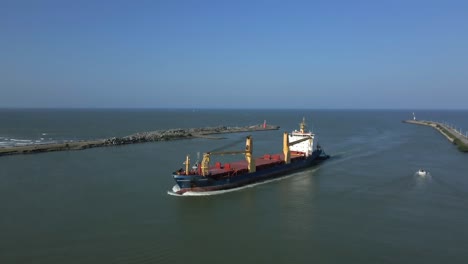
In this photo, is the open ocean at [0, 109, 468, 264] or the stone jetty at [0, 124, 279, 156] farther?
the stone jetty at [0, 124, 279, 156]

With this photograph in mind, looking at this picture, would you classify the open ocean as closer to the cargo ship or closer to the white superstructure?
the cargo ship

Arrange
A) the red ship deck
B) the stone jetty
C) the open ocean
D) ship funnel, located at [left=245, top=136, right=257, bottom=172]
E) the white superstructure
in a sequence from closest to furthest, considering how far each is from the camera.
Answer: the open ocean < the red ship deck < ship funnel, located at [left=245, top=136, right=257, bottom=172] < the white superstructure < the stone jetty

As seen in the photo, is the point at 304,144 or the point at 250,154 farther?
the point at 304,144

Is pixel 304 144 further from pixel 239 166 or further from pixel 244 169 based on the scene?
pixel 244 169

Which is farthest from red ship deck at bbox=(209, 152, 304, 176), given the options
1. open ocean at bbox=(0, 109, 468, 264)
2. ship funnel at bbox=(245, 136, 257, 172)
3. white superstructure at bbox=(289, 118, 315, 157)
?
open ocean at bbox=(0, 109, 468, 264)

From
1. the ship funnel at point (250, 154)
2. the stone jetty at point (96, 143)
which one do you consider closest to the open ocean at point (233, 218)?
the ship funnel at point (250, 154)

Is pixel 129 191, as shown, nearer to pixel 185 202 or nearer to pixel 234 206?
pixel 185 202

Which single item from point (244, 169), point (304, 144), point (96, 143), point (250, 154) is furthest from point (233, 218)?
point (96, 143)

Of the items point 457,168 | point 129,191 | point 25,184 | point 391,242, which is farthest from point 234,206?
point 457,168

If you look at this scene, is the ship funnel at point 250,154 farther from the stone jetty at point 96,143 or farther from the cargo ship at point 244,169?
the stone jetty at point 96,143
